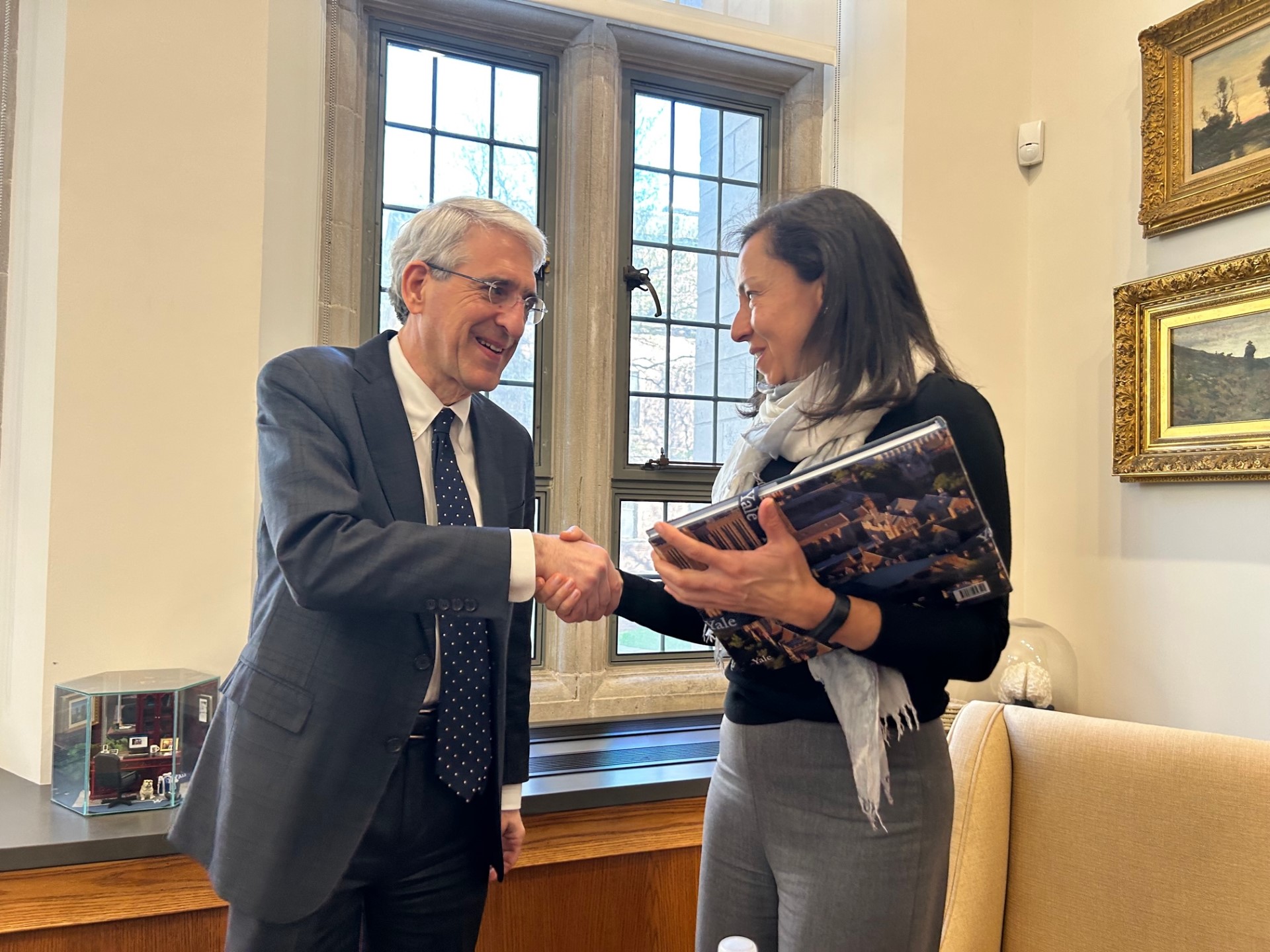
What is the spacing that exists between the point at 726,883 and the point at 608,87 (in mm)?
2316

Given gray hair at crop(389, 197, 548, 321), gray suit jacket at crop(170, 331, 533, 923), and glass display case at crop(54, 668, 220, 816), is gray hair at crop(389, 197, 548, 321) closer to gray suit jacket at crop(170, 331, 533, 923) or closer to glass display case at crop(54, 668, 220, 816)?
gray suit jacket at crop(170, 331, 533, 923)

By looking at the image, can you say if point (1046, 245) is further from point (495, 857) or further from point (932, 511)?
point (495, 857)

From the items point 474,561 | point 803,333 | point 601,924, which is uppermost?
point 803,333

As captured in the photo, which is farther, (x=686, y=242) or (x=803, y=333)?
(x=686, y=242)

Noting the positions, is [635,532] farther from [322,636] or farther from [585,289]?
[322,636]

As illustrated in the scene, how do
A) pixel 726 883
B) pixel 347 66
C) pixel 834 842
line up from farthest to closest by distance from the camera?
pixel 347 66 < pixel 726 883 < pixel 834 842

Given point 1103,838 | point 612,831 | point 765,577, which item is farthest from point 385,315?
point 1103,838

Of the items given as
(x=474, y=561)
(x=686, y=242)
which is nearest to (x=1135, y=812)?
(x=474, y=561)

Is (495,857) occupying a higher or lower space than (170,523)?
lower

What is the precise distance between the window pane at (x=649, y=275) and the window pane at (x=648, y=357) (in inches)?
1.7

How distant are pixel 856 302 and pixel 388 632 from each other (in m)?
0.77

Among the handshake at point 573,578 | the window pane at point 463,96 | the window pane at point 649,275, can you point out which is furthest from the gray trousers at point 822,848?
the window pane at point 463,96

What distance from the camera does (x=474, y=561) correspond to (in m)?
1.21

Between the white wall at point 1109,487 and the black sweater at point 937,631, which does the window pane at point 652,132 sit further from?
the black sweater at point 937,631
